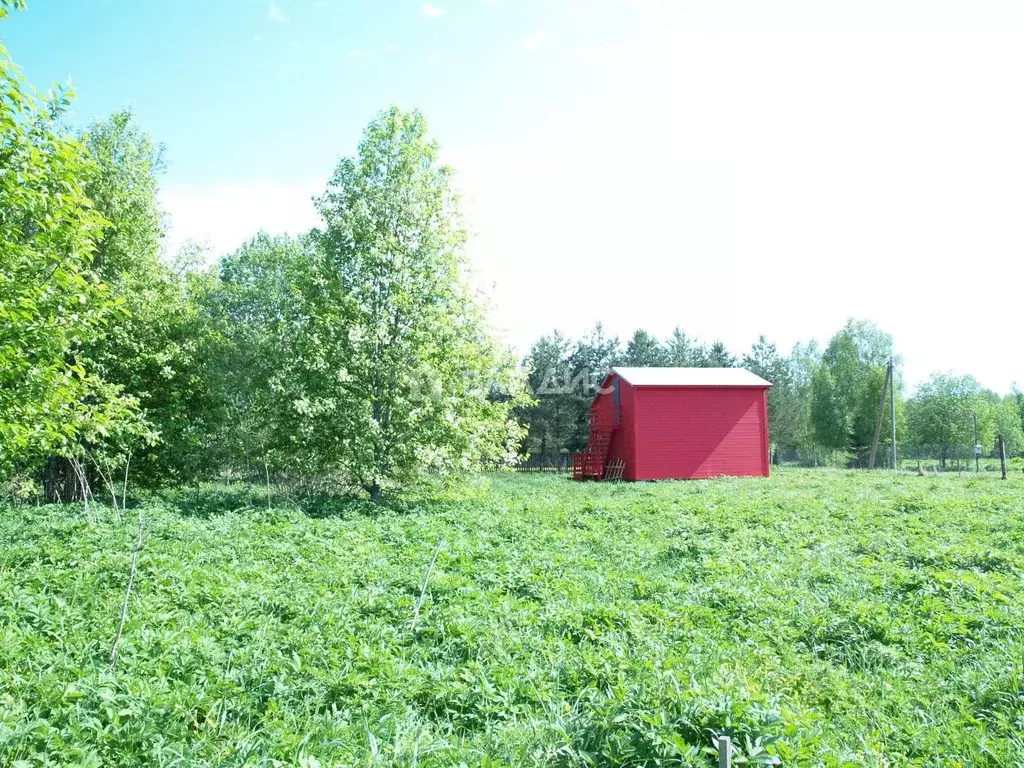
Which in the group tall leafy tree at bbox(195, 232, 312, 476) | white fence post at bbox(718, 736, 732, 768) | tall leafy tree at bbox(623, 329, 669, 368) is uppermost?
tall leafy tree at bbox(623, 329, 669, 368)

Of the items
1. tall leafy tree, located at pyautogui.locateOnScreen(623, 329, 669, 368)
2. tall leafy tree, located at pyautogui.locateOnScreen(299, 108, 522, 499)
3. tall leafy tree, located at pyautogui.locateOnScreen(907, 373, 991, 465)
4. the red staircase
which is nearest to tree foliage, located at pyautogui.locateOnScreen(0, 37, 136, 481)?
tall leafy tree, located at pyautogui.locateOnScreen(299, 108, 522, 499)

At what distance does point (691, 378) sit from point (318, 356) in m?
18.7

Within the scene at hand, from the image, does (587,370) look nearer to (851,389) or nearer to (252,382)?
(851,389)

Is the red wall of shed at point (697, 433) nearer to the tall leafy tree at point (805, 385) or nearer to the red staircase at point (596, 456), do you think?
the red staircase at point (596, 456)

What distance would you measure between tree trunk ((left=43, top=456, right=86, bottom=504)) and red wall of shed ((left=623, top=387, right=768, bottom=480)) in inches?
→ 760

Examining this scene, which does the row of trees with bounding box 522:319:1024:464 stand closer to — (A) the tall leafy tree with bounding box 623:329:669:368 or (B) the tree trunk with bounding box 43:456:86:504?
(A) the tall leafy tree with bounding box 623:329:669:368

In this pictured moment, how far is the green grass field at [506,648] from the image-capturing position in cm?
375

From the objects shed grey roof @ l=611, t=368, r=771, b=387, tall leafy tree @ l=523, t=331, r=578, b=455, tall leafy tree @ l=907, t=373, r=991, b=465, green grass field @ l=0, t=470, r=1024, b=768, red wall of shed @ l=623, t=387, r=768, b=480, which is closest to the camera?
green grass field @ l=0, t=470, r=1024, b=768

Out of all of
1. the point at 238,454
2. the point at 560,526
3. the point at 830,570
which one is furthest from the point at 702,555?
the point at 238,454

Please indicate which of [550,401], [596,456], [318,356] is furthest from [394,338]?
[550,401]

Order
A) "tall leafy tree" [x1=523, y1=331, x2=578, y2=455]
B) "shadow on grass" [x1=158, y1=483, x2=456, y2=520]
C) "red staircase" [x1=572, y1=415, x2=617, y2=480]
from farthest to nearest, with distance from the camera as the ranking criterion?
"tall leafy tree" [x1=523, y1=331, x2=578, y2=455] < "red staircase" [x1=572, y1=415, x2=617, y2=480] < "shadow on grass" [x1=158, y1=483, x2=456, y2=520]

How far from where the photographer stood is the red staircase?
29.9 m

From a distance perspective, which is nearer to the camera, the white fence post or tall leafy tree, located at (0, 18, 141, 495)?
the white fence post

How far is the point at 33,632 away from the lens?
17.9 feet
